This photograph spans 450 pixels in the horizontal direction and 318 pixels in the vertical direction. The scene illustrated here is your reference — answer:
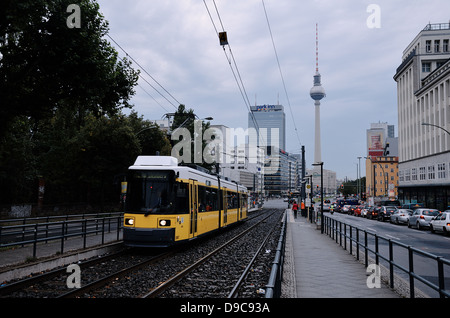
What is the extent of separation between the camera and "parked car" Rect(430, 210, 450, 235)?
22144 mm

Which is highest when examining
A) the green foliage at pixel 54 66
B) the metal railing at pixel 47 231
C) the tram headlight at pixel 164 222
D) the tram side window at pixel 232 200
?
the green foliage at pixel 54 66

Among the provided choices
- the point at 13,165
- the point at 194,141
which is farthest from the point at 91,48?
the point at 194,141

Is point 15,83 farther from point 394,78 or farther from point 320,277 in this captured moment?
point 394,78

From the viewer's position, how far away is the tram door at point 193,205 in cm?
1470

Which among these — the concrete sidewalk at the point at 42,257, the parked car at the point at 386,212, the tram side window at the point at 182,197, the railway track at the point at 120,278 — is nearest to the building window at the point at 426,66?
the parked car at the point at 386,212

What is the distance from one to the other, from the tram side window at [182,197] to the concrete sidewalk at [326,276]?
3.96 m

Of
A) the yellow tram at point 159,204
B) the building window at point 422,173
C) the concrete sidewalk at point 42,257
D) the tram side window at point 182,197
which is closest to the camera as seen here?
the concrete sidewalk at point 42,257

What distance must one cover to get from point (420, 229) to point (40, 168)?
3443cm

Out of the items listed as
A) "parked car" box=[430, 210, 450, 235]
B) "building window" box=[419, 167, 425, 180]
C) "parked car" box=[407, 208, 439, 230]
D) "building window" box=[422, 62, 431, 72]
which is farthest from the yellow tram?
"building window" box=[422, 62, 431, 72]

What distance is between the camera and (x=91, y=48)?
646 inches

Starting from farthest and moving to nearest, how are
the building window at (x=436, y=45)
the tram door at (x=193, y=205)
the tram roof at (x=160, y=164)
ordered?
the building window at (x=436, y=45)
the tram door at (x=193, y=205)
the tram roof at (x=160, y=164)

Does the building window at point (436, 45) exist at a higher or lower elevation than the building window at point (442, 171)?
higher

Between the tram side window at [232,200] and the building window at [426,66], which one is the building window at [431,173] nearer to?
the building window at [426,66]
